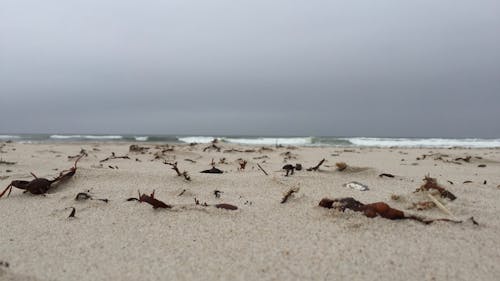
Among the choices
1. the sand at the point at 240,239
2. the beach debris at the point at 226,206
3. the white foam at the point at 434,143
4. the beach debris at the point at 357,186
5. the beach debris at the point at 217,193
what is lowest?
the white foam at the point at 434,143

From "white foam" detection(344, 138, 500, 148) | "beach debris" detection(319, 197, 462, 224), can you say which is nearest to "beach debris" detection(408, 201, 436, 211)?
"beach debris" detection(319, 197, 462, 224)

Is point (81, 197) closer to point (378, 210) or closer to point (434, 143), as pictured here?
point (378, 210)

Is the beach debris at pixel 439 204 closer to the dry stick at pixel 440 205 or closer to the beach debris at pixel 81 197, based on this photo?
the dry stick at pixel 440 205

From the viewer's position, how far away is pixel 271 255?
1363mm

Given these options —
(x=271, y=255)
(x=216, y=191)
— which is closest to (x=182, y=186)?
(x=216, y=191)

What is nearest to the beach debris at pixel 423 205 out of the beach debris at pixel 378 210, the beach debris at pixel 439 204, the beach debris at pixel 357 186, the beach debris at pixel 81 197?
the beach debris at pixel 439 204

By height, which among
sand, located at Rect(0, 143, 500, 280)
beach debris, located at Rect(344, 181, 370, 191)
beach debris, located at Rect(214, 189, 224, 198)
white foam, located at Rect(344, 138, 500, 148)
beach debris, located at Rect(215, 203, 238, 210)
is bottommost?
white foam, located at Rect(344, 138, 500, 148)

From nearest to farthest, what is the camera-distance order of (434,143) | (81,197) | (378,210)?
(378,210) → (81,197) → (434,143)

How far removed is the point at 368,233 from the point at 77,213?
1343 millimetres

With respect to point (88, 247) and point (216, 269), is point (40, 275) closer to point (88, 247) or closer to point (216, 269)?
point (88, 247)

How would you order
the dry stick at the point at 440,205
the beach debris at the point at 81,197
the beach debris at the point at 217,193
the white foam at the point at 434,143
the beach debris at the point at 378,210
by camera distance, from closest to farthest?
1. the beach debris at the point at 378,210
2. the dry stick at the point at 440,205
3. the beach debris at the point at 81,197
4. the beach debris at the point at 217,193
5. the white foam at the point at 434,143

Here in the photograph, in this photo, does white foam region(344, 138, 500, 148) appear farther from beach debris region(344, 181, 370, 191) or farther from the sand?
the sand

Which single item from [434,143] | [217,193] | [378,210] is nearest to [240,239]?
[378,210]

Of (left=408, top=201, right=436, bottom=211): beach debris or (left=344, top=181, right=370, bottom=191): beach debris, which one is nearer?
(left=408, top=201, right=436, bottom=211): beach debris
